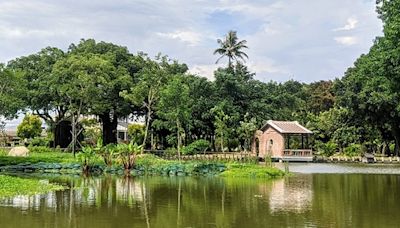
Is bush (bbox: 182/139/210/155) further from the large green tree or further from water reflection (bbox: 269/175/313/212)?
water reflection (bbox: 269/175/313/212)

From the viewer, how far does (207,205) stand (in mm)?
17547

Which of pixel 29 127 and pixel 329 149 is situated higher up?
pixel 29 127

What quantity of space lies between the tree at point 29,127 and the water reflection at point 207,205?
40139 mm

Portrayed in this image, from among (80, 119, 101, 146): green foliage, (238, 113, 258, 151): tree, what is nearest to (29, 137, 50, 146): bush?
(80, 119, 101, 146): green foliage

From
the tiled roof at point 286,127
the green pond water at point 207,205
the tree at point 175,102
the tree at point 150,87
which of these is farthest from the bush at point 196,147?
the green pond water at point 207,205

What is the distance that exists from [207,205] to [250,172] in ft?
42.2

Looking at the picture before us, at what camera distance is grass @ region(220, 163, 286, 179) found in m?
29.8

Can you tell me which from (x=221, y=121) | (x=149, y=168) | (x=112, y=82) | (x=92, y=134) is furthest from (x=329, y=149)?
(x=149, y=168)

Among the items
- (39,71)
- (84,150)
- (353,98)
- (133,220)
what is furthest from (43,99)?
(133,220)

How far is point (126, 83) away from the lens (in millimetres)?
46156

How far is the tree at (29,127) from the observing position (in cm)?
6388

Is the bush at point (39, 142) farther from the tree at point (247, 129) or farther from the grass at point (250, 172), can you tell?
the grass at point (250, 172)

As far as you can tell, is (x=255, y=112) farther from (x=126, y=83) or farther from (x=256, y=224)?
(x=256, y=224)

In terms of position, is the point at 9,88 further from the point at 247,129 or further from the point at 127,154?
the point at 247,129
